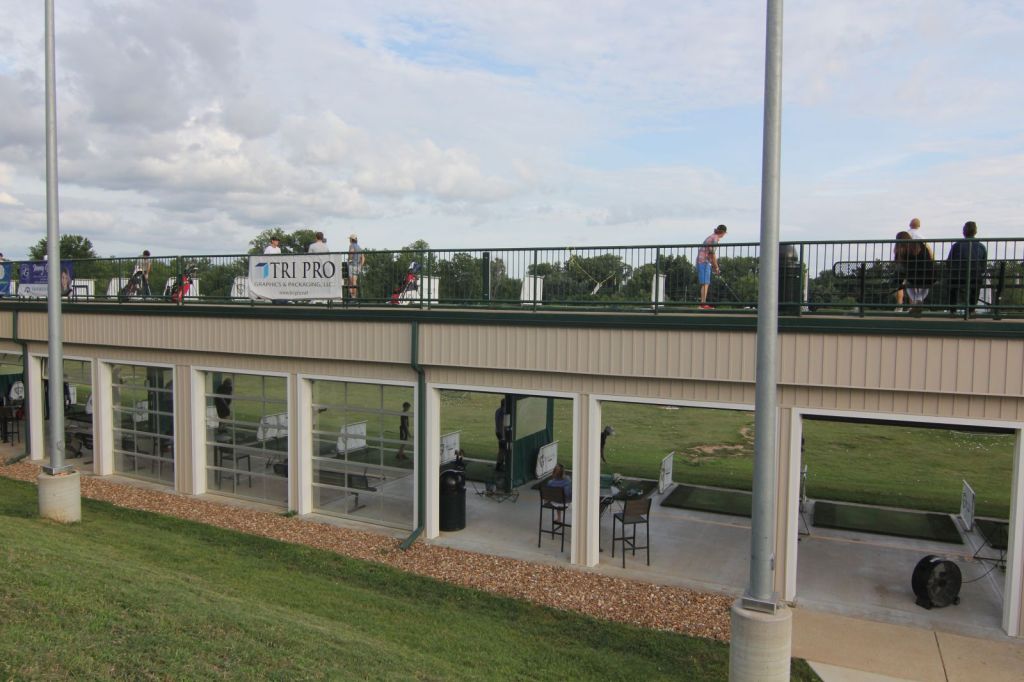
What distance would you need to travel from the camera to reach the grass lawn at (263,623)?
5777mm

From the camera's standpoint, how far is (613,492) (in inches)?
560

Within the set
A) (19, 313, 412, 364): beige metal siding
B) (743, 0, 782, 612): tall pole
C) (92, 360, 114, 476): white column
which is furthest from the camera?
(92, 360, 114, 476): white column

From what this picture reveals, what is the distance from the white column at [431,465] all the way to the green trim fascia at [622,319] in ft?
4.82

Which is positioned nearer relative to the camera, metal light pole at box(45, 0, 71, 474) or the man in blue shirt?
the man in blue shirt

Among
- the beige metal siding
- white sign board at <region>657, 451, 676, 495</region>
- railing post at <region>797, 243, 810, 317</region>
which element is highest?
railing post at <region>797, 243, 810, 317</region>

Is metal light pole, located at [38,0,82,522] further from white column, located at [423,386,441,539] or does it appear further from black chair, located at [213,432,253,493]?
white column, located at [423,386,441,539]

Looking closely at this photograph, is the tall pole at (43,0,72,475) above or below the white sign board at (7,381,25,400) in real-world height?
above

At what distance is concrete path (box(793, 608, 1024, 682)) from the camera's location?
7.73 metres

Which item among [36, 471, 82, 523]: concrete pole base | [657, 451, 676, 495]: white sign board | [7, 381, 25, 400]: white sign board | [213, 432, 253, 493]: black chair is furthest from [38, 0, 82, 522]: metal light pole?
[7, 381, 25, 400]: white sign board

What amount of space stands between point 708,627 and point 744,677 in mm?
2479

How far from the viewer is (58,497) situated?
38.8 feet

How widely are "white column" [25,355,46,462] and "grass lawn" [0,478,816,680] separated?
704cm

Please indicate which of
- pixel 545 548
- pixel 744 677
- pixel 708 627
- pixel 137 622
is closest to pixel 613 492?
pixel 545 548

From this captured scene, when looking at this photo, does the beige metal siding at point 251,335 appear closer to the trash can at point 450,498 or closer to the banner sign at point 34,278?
the banner sign at point 34,278
